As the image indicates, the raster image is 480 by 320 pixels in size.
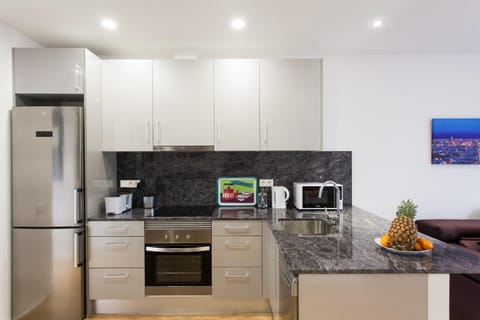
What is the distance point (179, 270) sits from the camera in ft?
7.96

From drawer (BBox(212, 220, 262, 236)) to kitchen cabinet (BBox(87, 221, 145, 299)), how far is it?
68cm

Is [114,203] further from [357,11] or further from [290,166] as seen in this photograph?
[357,11]

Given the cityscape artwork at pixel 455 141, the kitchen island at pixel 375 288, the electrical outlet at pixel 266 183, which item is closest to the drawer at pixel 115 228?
the electrical outlet at pixel 266 183

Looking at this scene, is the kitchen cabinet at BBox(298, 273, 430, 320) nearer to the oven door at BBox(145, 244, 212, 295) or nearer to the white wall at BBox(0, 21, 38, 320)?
the oven door at BBox(145, 244, 212, 295)

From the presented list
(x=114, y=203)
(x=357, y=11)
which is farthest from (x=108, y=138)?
(x=357, y=11)

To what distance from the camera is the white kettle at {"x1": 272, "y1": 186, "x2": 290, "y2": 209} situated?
275 cm

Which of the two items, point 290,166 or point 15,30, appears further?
point 290,166

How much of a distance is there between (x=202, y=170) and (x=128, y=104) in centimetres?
101

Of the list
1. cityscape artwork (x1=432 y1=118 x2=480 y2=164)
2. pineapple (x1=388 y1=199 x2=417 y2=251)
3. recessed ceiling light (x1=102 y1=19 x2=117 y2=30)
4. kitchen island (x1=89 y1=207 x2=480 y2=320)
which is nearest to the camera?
kitchen island (x1=89 y1=207 x2=480 y2=320)

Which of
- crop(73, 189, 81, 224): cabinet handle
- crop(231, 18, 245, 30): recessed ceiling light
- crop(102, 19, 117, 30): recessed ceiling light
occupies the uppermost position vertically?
crop(231, 18, 245, 30): recessed ceiling light

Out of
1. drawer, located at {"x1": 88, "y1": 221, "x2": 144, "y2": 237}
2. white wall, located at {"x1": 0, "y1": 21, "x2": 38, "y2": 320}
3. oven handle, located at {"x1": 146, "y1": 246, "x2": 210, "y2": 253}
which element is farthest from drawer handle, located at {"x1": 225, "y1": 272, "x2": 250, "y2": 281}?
white wall, located at {"x1": 0, "y1": 21, "x2": 38, "y2": 320}

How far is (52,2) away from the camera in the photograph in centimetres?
192

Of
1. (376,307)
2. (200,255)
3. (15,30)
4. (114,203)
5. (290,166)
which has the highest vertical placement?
(15,30)

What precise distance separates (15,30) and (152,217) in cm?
201
